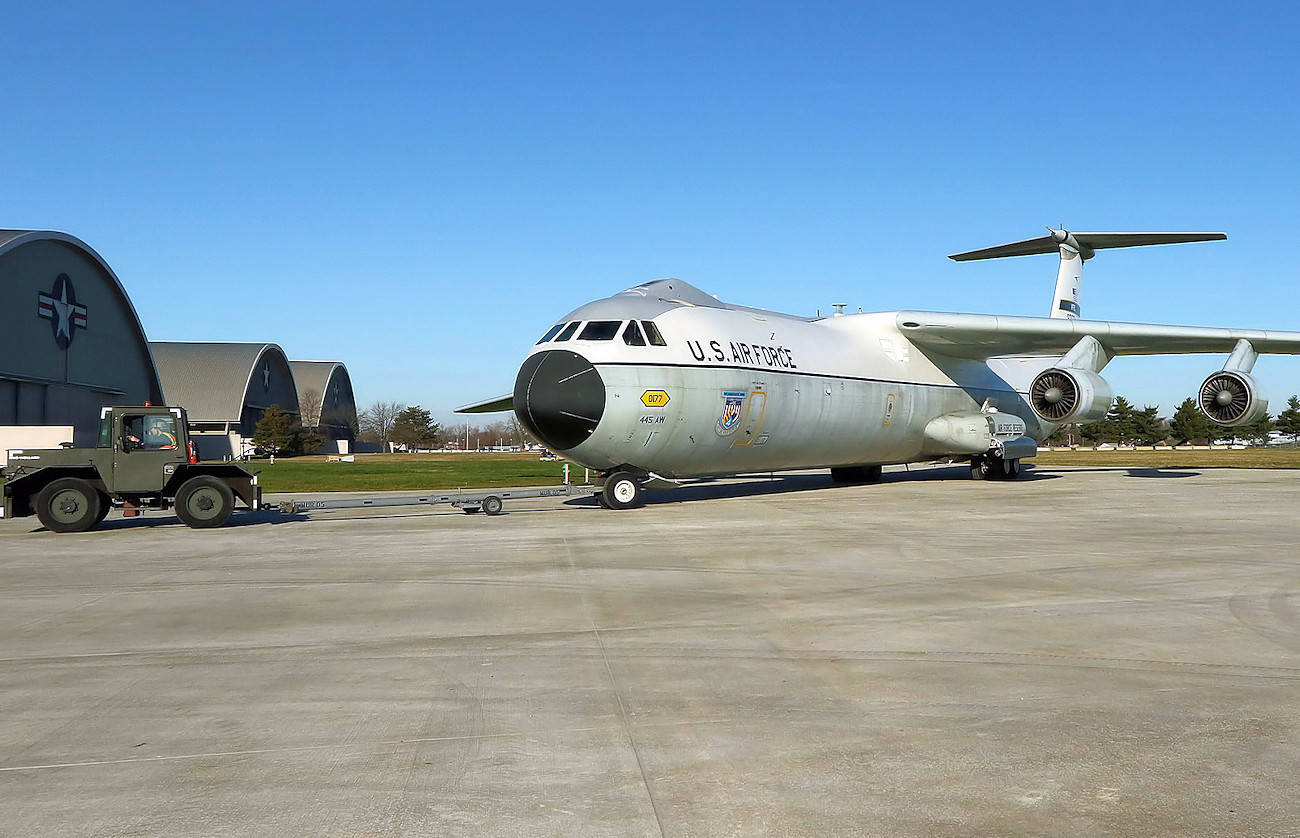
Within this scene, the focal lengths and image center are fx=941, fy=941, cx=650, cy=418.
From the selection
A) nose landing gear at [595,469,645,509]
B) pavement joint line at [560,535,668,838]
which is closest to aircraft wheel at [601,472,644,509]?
nose landing gear at [595,469,645,509]

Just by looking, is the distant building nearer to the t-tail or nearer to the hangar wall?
the hangar wall

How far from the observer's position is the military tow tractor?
15.2 metres

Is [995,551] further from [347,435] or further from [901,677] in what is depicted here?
[347,435]

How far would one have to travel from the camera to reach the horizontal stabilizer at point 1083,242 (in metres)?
27.2

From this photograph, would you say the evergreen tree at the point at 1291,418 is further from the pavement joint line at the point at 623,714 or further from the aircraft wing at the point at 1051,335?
the pavement joint line at the point at 623,714

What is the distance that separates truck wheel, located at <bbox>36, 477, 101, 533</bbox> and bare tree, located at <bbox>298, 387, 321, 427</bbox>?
84.5 m

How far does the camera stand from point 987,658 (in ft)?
20.3

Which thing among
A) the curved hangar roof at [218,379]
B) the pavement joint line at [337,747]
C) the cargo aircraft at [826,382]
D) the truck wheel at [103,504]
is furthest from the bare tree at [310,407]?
the pavement joint line at [337,747]

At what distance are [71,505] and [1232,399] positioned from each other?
87.1 ft

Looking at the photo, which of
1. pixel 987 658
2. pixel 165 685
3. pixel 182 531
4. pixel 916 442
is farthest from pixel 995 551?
pixel 916 442

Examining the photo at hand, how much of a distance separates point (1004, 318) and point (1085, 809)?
21868 millimetres

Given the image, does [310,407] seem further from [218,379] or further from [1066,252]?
[1066,252]

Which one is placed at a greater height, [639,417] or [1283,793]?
[639,417]

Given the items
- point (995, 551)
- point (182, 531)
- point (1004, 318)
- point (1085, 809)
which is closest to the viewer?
point (1085, 809)
